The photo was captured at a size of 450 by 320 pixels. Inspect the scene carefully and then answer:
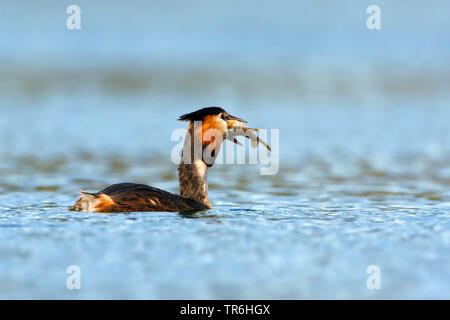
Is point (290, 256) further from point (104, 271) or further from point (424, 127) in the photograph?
point (424, 127)

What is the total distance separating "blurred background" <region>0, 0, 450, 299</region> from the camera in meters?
8.50

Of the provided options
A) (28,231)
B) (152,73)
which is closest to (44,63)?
(152,73)

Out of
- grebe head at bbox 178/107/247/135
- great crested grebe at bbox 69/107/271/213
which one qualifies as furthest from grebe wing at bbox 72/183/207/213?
grebe head at bbox 178/107/247/135

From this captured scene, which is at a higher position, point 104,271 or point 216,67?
point 216,67

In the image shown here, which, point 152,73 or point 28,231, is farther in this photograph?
A: point 152,73

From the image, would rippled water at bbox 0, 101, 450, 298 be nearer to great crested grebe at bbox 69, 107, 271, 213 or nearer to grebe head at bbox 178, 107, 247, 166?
great crested grebe at bbox 69, 107, 271, 213

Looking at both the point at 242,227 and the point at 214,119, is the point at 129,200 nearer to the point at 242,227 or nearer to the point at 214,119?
the point at 242,227

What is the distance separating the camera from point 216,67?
118 feet

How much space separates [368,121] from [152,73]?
12.6 meters

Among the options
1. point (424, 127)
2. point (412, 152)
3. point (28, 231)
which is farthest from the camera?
point (424, 127)

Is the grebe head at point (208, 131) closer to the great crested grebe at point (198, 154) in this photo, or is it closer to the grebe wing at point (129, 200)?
the great crested grebe at point (198, 154)

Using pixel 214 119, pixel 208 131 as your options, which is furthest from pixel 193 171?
pixel 214 119
